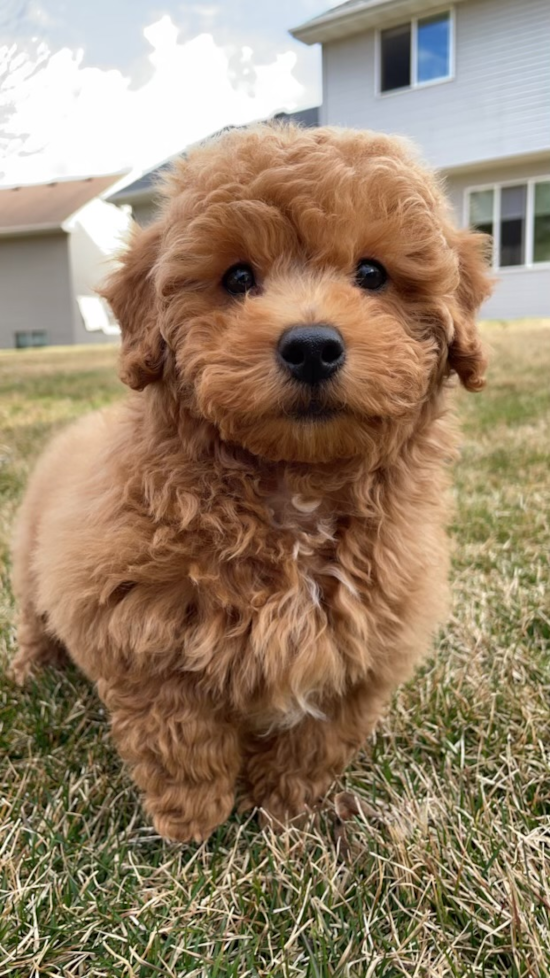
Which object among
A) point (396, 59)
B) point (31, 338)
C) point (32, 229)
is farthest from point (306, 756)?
point (31, 338)

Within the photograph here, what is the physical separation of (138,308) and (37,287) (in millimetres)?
18693

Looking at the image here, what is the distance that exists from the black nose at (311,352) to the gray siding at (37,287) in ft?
59.4

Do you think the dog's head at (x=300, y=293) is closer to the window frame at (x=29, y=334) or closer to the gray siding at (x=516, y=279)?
the gray siding at (x=516, y=279)

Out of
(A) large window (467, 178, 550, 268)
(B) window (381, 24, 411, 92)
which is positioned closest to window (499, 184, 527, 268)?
(A) large window (467, 178, 550, 268)

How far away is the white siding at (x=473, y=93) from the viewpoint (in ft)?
32.4

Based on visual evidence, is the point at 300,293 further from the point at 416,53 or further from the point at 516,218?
the point at 516,218

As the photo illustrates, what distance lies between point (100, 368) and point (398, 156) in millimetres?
9117

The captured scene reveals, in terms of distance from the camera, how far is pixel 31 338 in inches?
770

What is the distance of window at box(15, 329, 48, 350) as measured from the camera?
63.4ft

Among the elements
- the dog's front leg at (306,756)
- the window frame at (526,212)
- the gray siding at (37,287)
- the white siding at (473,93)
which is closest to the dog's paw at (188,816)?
the dog's front leg at (306,756)

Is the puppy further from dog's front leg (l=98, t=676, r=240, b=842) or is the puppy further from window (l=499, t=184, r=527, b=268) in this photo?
window (l=499, t=184, r=527, b=268)

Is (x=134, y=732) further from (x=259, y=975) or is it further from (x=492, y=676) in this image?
(x=492, y=676)

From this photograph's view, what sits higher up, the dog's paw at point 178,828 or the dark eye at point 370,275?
the dark eye at point 370,275

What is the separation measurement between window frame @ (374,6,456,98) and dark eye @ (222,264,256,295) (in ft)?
34.8
